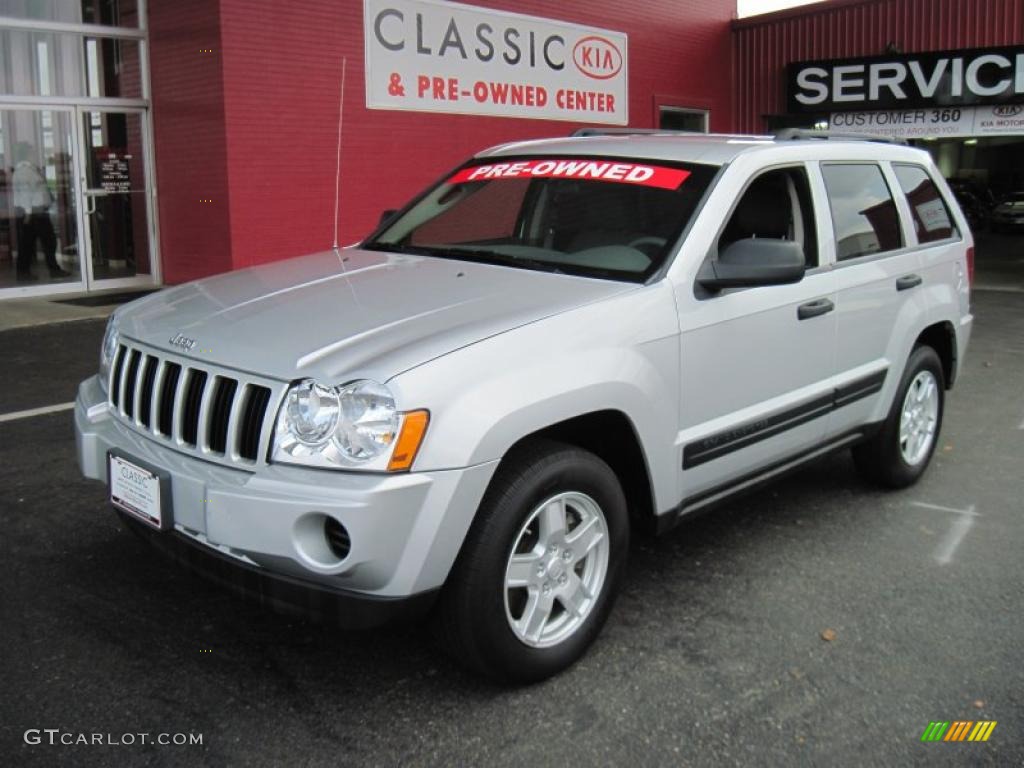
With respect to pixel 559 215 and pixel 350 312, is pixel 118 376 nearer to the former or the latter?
pixel 350 312

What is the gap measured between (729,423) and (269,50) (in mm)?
9750

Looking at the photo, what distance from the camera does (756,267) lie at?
3568 millimetres

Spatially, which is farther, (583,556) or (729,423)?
(729,423)

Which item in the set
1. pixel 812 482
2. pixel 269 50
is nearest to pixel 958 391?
pixel 812 482

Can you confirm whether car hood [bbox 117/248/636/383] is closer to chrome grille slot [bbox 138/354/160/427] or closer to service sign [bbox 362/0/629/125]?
chrome grille slot [bbox 138/354/160/427]

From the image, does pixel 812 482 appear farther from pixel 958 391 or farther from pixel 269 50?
pixel 269 50

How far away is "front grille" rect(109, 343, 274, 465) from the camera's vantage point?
2.90m

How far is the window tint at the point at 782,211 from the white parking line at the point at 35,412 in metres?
4.58

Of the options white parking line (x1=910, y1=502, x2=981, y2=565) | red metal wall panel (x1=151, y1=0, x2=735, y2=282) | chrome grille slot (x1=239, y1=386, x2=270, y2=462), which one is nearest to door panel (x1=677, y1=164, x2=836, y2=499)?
white parking line (x1=910, y1=502, x2=981, y2=565)

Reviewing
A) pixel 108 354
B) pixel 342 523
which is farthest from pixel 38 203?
pixel 342 523

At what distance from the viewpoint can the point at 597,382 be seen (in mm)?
3178

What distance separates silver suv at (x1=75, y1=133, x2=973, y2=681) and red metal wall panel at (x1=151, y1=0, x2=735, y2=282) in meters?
7.81

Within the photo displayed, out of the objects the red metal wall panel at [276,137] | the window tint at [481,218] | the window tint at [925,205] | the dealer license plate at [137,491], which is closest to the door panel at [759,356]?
the window tint at [481,218]

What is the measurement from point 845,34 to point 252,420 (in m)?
17.7
